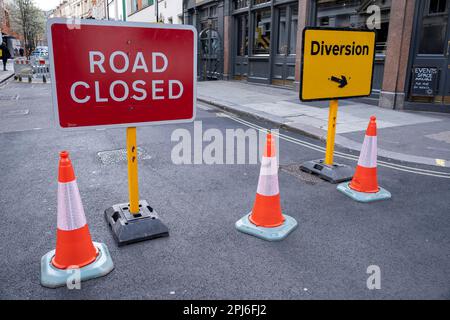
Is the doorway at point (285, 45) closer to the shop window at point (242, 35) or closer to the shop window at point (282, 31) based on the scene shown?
the shop window at point (282, 31)

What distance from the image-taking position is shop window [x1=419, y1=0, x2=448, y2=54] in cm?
941

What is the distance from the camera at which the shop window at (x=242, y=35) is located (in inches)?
707

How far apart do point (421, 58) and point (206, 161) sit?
7.12m

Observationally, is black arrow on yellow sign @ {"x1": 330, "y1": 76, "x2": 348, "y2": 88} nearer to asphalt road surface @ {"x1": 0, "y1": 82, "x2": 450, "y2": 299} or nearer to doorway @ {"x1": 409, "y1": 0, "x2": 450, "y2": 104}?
asphalt road surface @ {"x1": 0, "y1": 82, "x2": 450, "y2": 299}

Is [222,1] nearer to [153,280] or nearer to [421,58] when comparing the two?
[421,58]

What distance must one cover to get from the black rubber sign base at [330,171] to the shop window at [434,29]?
21.0 feet

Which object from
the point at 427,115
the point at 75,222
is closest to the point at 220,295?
the point at 75,222

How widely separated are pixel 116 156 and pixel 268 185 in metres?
3.30

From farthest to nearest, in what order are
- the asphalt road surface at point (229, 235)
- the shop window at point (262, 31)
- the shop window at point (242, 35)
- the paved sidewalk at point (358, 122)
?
1. the shop window at point (242, 35)
2. the shop window at point (262, 31)
3. the paved sidewalk at point (358, 122)
4. the asphalt road surface at point (229, 235)

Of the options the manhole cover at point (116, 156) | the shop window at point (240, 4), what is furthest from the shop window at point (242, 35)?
the manhole cover at point (116, 156)

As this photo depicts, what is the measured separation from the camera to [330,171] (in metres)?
5.09

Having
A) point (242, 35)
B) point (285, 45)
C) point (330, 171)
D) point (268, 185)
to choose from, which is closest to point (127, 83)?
point (268, 185)

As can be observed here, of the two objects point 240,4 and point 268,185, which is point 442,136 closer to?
point 268,185

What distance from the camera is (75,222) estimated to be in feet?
9.39
